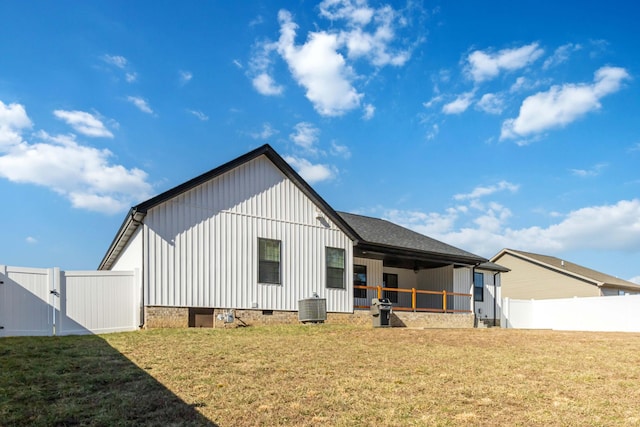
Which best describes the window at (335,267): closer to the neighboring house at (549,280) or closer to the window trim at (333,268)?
the window trim at (333,268)

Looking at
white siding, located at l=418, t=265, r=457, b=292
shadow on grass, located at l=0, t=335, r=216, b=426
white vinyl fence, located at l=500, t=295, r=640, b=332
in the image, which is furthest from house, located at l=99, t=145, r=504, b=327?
white vinyl fence, located at l=500, t=295, r=640, b=332

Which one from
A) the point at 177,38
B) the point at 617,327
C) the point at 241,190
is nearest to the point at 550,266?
the point at 617,327

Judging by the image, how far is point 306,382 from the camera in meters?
7.64

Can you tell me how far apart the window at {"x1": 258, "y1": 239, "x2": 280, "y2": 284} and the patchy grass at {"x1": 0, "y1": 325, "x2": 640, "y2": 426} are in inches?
174

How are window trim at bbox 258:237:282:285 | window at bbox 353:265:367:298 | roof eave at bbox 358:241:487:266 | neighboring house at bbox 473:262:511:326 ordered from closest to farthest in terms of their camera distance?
window trim at bbox 258:237:282:285, roof eave at bbox 358:241:487:266, window at bbox 353:265:367:298, neighboring house at bbox 473:262:511:326

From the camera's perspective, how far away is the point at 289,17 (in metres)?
15.3

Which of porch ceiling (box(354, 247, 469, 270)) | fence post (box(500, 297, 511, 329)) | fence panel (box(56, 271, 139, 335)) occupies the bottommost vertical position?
fence post (box(500, 297, 511, 329))

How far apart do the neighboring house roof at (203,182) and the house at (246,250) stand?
0.03 m

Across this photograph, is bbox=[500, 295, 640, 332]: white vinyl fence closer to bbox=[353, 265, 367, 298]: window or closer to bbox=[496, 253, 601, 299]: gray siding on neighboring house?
bbox=[496, 253, 601, 299]: gray siding on neighboring house

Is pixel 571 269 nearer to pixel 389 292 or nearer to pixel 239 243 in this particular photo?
pixel 389 292

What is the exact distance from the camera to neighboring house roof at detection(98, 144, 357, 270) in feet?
47.1

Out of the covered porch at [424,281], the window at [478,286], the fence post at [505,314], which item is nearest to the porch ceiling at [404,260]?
the covered porch at [424,281]

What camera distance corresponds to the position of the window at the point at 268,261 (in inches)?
656

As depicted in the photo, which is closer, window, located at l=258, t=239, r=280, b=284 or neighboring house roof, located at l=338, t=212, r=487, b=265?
window, located at l=258, t=239, r=280, b=284
